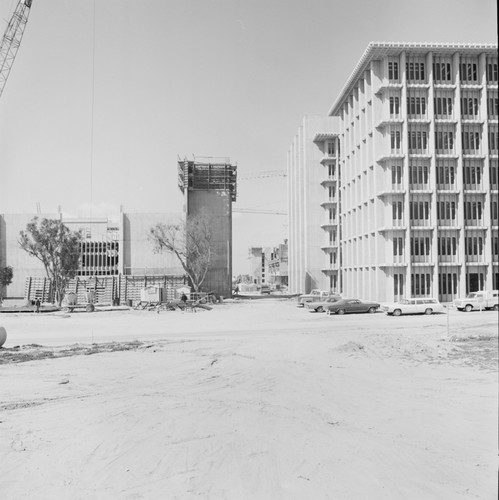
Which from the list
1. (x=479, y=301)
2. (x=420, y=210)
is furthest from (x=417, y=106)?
(x=479, y=301)

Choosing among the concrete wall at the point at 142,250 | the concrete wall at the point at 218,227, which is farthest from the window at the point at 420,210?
the concrete wall at the point at 142,250

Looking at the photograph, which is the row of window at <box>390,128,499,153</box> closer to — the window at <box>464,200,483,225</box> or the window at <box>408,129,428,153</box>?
the window at <box>408,129,428,153</box>

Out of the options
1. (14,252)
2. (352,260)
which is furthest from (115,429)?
(14,252)

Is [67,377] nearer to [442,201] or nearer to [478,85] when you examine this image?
[442,201]

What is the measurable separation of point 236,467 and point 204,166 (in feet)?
112

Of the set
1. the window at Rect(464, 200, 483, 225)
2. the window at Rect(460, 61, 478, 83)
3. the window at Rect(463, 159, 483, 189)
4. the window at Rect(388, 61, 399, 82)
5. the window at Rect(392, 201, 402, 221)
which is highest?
the window at Rect(388, 61, 399, 82)

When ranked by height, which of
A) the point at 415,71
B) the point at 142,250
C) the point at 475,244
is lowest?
the point at 475,244

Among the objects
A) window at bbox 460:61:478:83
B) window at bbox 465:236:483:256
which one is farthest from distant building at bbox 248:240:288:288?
window at bbox 465:236:483:256

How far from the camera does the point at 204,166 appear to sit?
37.6 meters

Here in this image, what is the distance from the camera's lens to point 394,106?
1136 centimetres

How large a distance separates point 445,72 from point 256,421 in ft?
23.8

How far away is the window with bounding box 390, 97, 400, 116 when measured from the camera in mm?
10897

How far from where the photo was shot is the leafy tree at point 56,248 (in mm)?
37625

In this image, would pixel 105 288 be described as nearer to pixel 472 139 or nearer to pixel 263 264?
pixel 472 139
